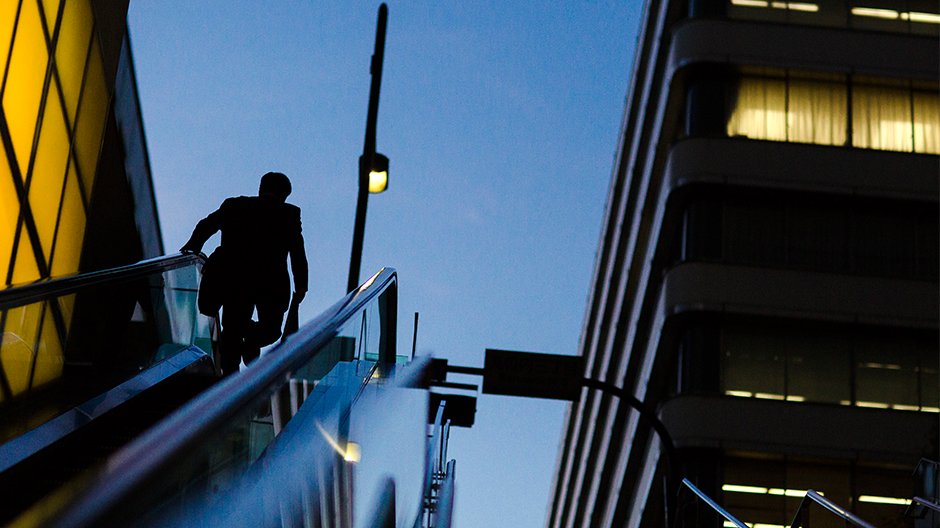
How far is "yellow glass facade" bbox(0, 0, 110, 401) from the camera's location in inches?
532

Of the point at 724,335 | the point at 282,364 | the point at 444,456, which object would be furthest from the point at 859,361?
the point at 282,364

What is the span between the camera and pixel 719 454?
3133 centimetres

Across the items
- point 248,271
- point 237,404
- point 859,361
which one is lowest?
point 237,404

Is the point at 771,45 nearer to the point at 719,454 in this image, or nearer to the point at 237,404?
the point at 719,454

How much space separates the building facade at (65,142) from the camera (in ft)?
44.3

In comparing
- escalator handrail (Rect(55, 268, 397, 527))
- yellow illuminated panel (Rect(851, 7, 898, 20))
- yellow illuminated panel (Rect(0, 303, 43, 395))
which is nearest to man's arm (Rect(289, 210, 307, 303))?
yellow illuminated panel (Rect(0, 303, 43, 395))

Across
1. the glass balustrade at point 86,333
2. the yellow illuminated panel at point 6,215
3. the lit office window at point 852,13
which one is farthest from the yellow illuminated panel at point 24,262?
the lit office window at point 852,13

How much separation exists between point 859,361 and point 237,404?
3108cm

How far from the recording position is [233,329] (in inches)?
373

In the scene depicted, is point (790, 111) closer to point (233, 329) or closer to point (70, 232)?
point (70, 232)

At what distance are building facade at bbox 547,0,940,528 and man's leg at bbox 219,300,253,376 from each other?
74.3 feet

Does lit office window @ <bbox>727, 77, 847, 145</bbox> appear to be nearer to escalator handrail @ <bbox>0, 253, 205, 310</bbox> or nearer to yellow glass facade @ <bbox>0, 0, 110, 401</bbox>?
yellow glass facade @ <bbox>0, 0, 110, 401</bbox>

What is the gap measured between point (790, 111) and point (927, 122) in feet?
12.8

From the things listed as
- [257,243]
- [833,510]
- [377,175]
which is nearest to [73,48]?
[377,175]
